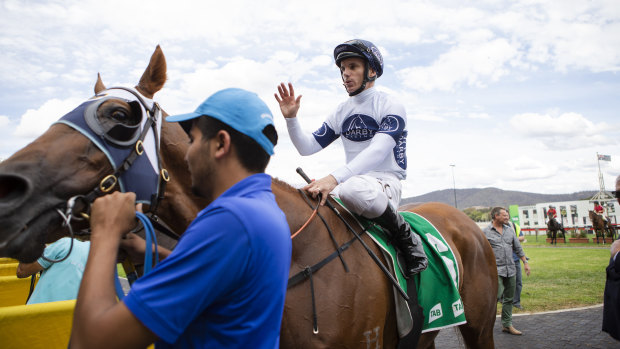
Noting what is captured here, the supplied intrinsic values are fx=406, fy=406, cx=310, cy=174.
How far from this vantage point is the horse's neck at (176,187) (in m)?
2.36

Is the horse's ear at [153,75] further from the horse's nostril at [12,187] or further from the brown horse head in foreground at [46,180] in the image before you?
the horse's nostril at [12,187]

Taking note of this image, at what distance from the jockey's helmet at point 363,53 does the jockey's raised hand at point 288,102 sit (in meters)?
0.52

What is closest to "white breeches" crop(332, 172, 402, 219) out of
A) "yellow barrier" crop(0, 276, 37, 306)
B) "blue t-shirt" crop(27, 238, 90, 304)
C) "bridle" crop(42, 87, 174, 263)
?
"bridle" crop(42, 87, 174, 263)

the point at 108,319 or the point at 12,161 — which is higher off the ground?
the point at 12,161

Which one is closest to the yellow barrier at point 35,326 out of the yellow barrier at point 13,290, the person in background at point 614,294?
the yellow barrier at point 13,290

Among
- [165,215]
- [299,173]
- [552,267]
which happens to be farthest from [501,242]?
[552,267]

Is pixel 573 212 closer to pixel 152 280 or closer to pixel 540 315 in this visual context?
pixel 540 315

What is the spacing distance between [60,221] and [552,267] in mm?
19112

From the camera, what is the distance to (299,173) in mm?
3219

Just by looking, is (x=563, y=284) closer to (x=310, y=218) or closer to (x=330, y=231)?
(x=330, y=231)

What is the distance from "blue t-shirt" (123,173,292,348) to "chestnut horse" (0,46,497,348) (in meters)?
0.79

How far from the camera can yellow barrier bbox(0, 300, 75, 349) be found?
2561 mm

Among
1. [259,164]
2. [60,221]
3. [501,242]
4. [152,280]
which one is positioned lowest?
[501,242]

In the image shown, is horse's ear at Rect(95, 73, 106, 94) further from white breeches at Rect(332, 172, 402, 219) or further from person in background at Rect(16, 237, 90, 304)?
person in background at Rect(16, 237, 90, 304)
